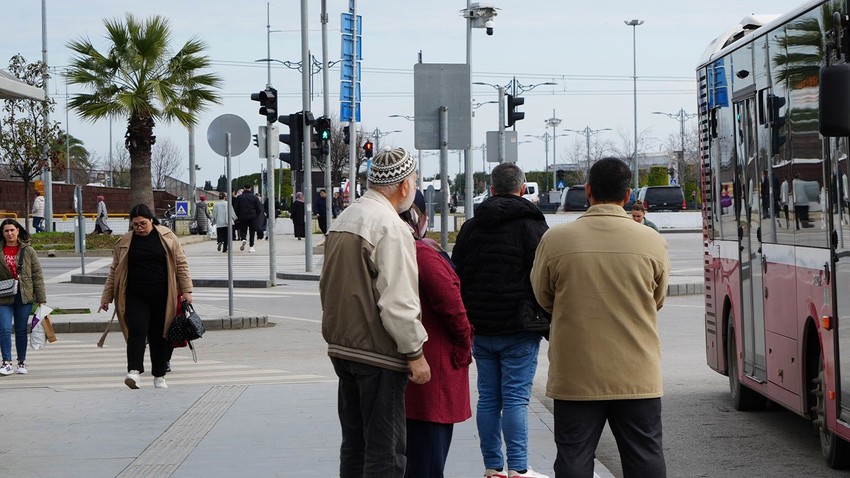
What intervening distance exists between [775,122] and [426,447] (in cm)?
408

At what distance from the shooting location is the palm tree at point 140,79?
120 feet

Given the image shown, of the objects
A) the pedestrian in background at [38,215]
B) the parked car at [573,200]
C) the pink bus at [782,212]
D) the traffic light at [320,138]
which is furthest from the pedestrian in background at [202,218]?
the pink bus at [782,212]

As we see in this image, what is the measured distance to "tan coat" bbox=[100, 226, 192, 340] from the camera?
1180cm

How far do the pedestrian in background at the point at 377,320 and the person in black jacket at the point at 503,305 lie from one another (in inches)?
65.9

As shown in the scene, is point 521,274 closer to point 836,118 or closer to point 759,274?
point 836,118

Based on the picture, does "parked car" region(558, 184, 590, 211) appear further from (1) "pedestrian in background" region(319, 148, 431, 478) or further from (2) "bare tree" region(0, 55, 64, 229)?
(1) "pedestrian in background" region(319, 148, 431, 478)

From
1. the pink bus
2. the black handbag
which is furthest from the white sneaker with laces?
the black handbag

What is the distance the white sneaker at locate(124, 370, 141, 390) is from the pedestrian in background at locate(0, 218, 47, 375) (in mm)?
1673

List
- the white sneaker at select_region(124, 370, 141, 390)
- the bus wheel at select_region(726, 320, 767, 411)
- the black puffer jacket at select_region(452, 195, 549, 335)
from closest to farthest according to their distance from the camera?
the black puffer jacket at select_region(452, 195, 549, 335)
the bus wheel at select_region(726, 320, 767, 411)
the white sneaker at select_region(124, 370, 141, 390)

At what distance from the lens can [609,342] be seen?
561 centimetres

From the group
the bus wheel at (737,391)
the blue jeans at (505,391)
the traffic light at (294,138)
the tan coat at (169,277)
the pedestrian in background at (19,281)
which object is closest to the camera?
the blue jeans at (505,391)

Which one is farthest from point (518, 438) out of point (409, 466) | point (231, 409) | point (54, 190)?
point (54, 190)

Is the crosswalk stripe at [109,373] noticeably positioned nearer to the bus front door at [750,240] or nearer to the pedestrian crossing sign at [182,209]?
the bus front door at [750,240]

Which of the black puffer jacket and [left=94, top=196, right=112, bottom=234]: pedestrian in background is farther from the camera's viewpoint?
[left=94, top=196, right=112, bottom=234]: pedestrian in background
